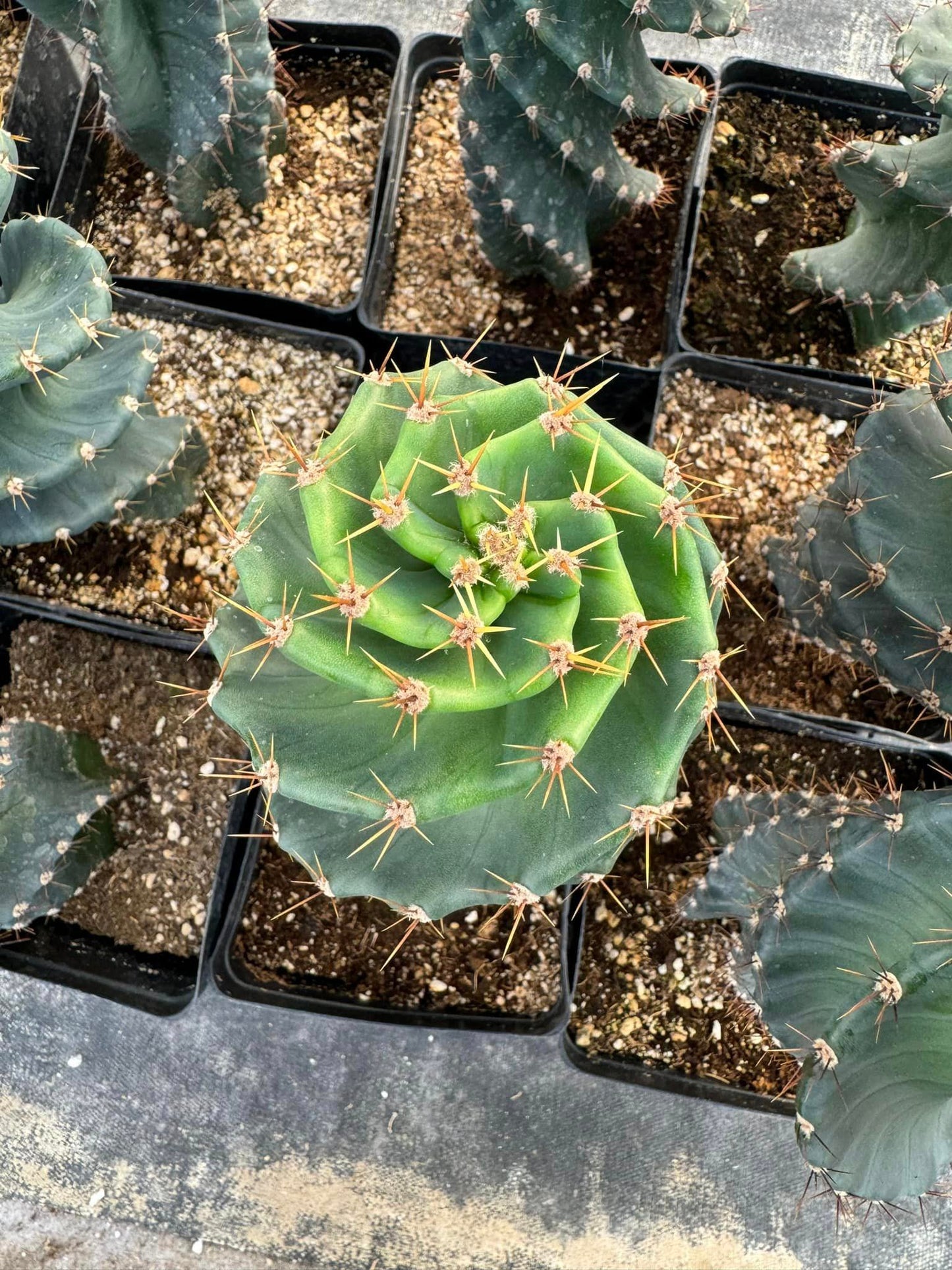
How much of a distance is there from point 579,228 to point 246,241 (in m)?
0.72

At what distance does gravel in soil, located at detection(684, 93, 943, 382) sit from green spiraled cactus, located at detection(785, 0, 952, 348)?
0.20 feet

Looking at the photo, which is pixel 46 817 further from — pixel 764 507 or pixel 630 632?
pixel 764 507

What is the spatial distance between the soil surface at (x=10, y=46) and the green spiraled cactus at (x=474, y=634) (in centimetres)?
164

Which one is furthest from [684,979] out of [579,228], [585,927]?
[579,228]

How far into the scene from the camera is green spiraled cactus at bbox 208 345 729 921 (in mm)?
851

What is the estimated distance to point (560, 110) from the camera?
1.33 meters

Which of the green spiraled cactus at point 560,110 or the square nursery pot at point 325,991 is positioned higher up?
the green spiraled cactus at point 560,110

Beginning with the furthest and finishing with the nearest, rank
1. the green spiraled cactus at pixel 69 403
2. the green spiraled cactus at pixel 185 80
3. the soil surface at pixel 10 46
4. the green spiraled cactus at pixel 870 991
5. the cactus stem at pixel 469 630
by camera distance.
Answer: the soil surface at pixel 10 46 → the green spiraled cactus at pixel 185 80 → the green spiraled cactus at pixel 69 403 → the green spiraled cactus at pixel 870 991 → the cactus stem at pixel 469 630

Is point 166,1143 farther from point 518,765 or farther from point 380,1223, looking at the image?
point 518,765

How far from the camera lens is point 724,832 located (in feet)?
5.16

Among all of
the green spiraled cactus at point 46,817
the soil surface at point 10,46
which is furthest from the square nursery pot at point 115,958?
the soil surface at point 10,46

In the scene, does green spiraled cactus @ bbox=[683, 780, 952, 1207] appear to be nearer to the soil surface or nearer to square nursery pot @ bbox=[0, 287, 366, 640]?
square nursery pot @ bbox=[0, 287, 366, 640]

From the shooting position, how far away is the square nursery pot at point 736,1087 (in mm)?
1660

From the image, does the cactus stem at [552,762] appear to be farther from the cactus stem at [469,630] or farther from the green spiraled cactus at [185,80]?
the green spiraled cactus at [185,80]
